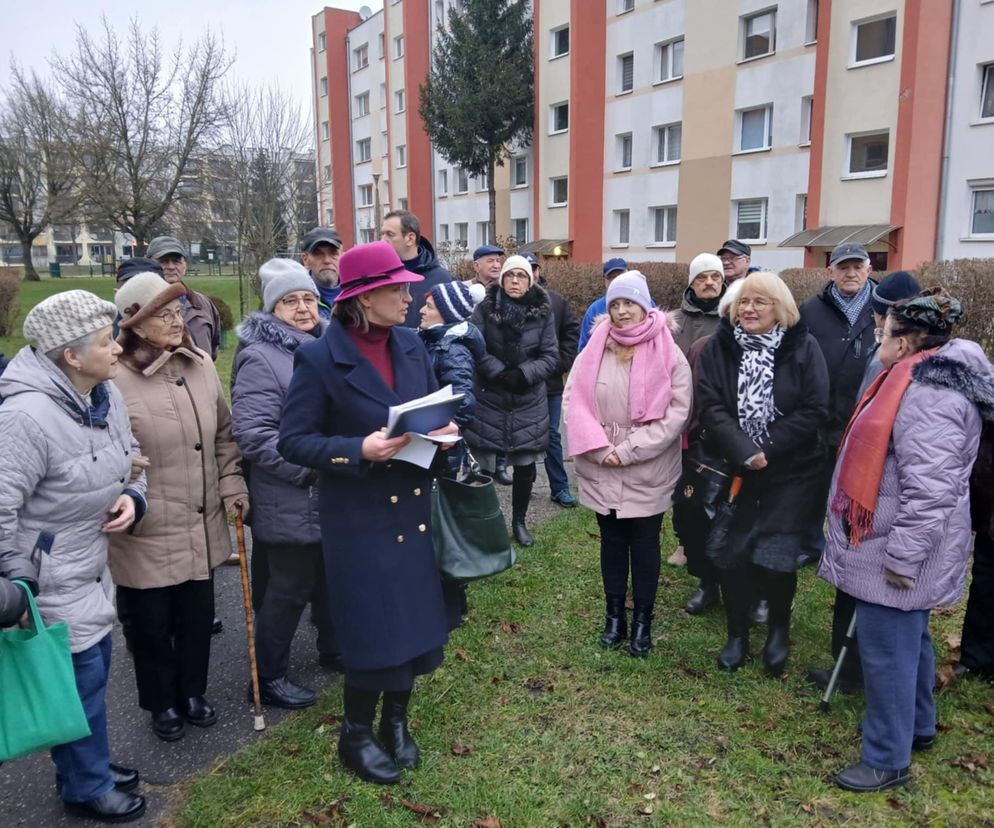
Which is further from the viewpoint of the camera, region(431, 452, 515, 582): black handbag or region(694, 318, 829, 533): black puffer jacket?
region(694, 318, 829, 533): black puffer jacket

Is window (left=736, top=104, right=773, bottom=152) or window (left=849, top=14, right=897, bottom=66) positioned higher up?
window (left=849, top=14, right=897, bottom=66)

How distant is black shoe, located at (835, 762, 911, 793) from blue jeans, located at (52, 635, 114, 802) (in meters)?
2.95

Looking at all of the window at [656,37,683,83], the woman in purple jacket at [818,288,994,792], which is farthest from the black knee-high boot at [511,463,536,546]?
the window at [656,37,683,83]

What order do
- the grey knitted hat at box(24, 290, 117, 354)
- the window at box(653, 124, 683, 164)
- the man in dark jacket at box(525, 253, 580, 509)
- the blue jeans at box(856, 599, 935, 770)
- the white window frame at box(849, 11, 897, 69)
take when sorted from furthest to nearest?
the window at box(653, 124, 683, 164) → the white window frame at box(849, 11, 897, 69) → the man in dark jacket at box(525, 253, 580, 509) → the blue jeans at box(856, 599, 935, 770) → the grey knitted hat at box(24, 290, 117, 354)

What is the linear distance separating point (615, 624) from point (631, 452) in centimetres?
104

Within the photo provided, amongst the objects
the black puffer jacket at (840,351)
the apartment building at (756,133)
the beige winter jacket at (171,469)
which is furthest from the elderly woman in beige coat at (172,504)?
the apartment building at (756,133)

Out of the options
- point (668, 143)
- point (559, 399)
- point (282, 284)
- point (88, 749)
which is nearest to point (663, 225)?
point (668, 143)

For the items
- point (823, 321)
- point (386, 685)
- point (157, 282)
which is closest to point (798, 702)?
point (386, 685)

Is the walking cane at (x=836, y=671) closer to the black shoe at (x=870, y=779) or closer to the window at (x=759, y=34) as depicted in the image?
the black shoe at (x=870, y=779)

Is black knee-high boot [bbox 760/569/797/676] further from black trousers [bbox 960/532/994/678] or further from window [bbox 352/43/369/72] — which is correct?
window [bbox 352/43/369/72]

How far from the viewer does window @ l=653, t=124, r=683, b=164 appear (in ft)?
93.8

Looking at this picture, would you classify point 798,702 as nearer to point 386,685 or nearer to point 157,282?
point 386,685

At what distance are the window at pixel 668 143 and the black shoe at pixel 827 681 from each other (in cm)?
2683

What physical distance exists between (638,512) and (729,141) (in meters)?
24.7
